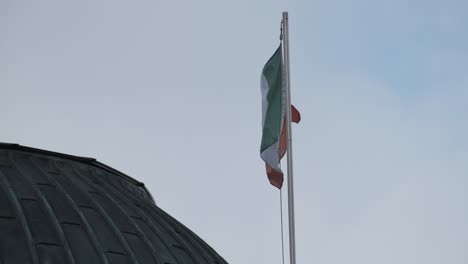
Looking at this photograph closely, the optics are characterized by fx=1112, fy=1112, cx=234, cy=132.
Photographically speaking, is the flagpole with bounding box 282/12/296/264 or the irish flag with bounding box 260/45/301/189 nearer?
the flagpole with bounding box 282/12/296/264

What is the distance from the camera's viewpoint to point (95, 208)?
20.6 metres

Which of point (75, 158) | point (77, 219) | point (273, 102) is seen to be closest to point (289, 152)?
point (273, 102)

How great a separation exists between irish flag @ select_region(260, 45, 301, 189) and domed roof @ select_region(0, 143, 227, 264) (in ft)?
7.36

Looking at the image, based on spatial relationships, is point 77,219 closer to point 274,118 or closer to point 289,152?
point 289,152

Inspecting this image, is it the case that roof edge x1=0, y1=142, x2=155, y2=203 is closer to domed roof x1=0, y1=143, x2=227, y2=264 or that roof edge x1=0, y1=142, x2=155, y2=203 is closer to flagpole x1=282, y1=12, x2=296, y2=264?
domed roof x1=0, y1=143, x2=227, y2=264

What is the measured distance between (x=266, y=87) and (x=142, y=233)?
4125 mm

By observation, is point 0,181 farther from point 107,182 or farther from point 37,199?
point 107,182

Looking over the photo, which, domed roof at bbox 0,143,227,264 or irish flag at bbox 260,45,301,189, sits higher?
irish flag at bbox 260,45,301,189

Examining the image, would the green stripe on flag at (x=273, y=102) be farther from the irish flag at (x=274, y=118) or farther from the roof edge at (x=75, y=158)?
the roof edge at (x=75, y=158)

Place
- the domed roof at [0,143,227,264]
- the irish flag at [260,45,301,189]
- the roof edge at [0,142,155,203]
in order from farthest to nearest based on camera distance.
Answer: the roof edge at [0,142,155,203], the irish flag at [260,45,301,189], the domed roof at [0,143,227,264]

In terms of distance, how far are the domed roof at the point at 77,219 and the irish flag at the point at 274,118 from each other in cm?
224

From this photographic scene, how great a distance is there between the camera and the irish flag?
2127cm

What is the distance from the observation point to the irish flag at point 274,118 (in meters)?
21.3

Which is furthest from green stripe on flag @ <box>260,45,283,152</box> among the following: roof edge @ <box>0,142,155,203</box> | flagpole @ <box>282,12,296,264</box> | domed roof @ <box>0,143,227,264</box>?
roof edge @ <box>0,142,155,203</box>
